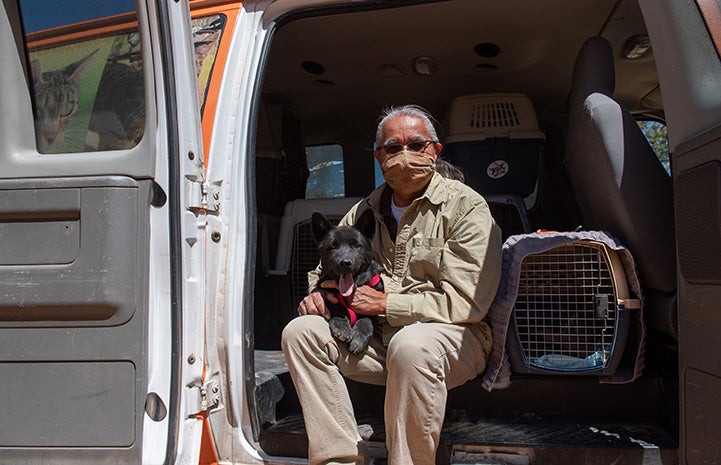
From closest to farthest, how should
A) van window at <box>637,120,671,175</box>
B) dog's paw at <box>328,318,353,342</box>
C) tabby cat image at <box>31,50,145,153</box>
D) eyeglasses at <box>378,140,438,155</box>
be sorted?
tabby cat image at <box>31,50,145,153</box> → dog's paw at <box>328,318,353,342</box> → eyeglasses at <box>378,140,438,155</box> → van window at <box>637,120,671,175</box>

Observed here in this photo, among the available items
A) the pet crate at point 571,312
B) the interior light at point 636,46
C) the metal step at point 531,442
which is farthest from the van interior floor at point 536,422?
the interior light at point 636,46

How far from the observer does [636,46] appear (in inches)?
128

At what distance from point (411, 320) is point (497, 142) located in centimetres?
181

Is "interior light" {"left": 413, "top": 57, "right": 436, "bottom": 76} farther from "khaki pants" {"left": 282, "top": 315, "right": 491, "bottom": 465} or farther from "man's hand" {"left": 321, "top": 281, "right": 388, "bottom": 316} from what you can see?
"khaki pants" {"left": 282, "top": 315, "right": 491, "bottom": 465}

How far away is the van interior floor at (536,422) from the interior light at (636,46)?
1932 millimetres

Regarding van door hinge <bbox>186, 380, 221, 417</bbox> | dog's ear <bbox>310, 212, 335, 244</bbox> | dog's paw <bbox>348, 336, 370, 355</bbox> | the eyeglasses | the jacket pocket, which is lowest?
van door hinge <bbox>186, 380, 221, 417</bbox>

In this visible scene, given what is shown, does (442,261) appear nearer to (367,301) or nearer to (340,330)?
(367,301)

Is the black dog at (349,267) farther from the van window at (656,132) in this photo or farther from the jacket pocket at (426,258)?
the van window at (656,132)

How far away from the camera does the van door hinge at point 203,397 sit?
6.06 feet

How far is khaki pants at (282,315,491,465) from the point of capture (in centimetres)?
193

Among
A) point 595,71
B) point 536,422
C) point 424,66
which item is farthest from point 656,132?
point 536,422

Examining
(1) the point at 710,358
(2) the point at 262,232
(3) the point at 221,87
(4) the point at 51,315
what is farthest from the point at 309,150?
(1) the point at 710,358

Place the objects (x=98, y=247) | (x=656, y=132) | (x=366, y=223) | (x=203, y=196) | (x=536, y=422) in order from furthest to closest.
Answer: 1. (x=656, y=132)
2. (x=366, y=223)
3. (x=536, y=422)
4. (x=203, y=196)
5. (x=98, y=247)

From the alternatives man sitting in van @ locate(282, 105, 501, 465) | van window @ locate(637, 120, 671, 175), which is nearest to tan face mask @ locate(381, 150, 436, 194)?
man sitting in van @ locate(282, 105, 501, 465)
